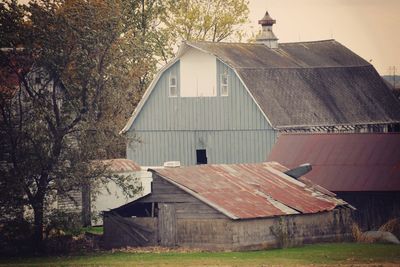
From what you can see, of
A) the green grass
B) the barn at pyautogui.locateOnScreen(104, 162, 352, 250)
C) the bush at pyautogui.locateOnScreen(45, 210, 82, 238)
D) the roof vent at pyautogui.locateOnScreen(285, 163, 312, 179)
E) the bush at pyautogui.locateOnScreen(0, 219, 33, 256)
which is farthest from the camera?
the green grass

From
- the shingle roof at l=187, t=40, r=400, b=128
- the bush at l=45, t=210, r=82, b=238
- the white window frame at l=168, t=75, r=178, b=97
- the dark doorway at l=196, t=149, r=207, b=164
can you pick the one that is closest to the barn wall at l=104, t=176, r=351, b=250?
the bush at l=45, t=210, r=82, b=238

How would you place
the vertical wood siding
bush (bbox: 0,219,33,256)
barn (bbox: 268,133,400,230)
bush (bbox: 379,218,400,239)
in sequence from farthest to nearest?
the vertical wood siding → barn (bbox: 268,133,400,230) → bush (bbox: 379,218,400,239) → bush (bbox: 0,219,33,256)

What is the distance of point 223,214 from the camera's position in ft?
138

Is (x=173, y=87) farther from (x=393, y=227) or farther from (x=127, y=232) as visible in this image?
(x=127, y=232)

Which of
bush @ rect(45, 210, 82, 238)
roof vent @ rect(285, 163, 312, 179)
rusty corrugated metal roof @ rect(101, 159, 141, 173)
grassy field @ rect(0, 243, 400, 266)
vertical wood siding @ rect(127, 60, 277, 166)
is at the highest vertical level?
vertical wood siding @ rect(127, 60, 277, 166)

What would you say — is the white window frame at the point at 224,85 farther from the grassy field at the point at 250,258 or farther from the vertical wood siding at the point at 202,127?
the grassy field at the point at 250,258

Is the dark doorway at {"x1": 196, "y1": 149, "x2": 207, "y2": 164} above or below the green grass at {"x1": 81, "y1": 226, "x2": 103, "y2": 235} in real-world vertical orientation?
above

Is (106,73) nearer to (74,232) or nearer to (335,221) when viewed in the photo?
(74,232)

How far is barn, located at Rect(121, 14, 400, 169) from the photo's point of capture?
57.4 m

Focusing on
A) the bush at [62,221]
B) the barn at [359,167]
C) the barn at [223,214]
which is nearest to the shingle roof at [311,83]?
the barn at [359,167]

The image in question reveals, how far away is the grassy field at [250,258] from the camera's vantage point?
126 ft

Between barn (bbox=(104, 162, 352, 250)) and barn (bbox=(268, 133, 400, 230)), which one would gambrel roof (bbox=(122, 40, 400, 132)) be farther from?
barn (bbox=(104, 162, 352, 250))

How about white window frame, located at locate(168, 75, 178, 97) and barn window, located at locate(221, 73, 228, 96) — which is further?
white window frame, located at locate(168, 75, 178, 97)

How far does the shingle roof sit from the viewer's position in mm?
57750
